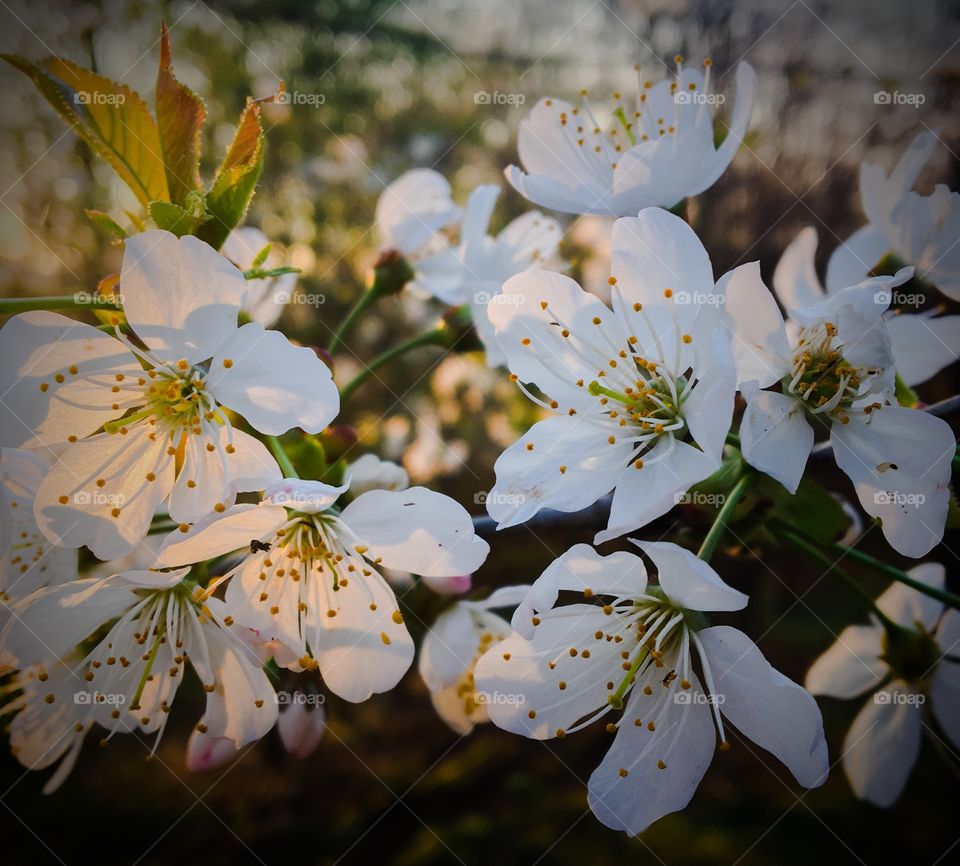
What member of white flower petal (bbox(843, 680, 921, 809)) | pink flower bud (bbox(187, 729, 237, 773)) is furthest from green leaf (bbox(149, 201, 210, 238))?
white flower petal (bbox(843, 680, 921, 809))

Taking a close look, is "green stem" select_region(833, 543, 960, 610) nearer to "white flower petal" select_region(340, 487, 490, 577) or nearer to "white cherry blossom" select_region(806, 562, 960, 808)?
"white cherry blossom" select_region(806, 562, 960, 808)

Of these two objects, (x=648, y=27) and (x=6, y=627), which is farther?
(x=648, y=27)

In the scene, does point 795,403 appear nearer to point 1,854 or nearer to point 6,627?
point 6,627

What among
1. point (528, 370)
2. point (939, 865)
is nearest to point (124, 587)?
point (528, 370)

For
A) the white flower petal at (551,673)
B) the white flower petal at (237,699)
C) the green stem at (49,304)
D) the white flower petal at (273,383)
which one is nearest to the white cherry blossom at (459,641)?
the white flower petal at (551,673)

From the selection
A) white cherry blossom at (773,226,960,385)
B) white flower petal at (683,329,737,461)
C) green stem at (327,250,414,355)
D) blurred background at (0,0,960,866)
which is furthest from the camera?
blurred background at (0,0,960,866)

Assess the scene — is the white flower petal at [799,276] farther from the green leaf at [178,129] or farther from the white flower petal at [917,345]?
the green leaf at [178,129]
